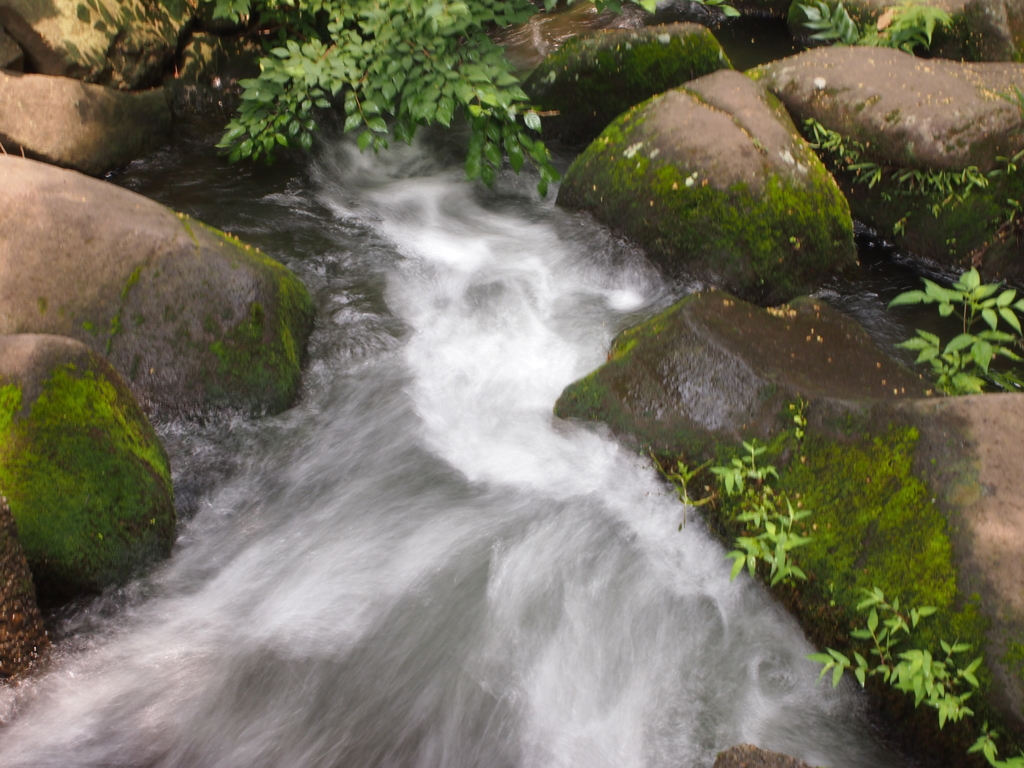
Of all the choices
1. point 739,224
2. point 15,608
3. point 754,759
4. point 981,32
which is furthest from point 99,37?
point 981,32

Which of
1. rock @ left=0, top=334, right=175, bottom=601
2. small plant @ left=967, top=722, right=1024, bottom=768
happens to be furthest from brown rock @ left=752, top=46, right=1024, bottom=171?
rock @ left=0, top=334, right=175, bottom=601

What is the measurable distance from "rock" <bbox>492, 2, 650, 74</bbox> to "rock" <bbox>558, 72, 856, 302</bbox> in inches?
123

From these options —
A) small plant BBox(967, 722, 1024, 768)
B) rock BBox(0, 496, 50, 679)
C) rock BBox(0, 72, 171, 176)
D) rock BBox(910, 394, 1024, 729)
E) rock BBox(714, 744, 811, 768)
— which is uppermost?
rock BBox(0, 72, 171, 176)

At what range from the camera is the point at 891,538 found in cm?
296

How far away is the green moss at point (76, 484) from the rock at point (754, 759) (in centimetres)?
238

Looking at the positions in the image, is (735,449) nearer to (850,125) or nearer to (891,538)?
(891,538)

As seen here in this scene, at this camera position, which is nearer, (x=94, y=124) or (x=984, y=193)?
(x=984, y=193)

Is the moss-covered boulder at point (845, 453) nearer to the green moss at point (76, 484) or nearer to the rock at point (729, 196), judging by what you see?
the rock at point (729, 196)

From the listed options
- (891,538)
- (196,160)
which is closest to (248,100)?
(196,160)

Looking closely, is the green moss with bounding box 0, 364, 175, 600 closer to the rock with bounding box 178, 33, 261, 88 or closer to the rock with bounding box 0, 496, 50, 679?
the rock with bounding box 0, 496, 50, 679

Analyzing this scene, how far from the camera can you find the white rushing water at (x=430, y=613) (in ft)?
9.38

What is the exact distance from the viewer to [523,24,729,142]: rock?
19.9 feet

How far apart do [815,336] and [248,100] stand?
13.2 ft

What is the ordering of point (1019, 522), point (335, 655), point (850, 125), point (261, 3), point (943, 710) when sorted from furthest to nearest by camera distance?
1. point (261, 3)
2. point (850, 125)
3. point (335, 655)
4. point (1019, 522)
5. point (943, 710)
